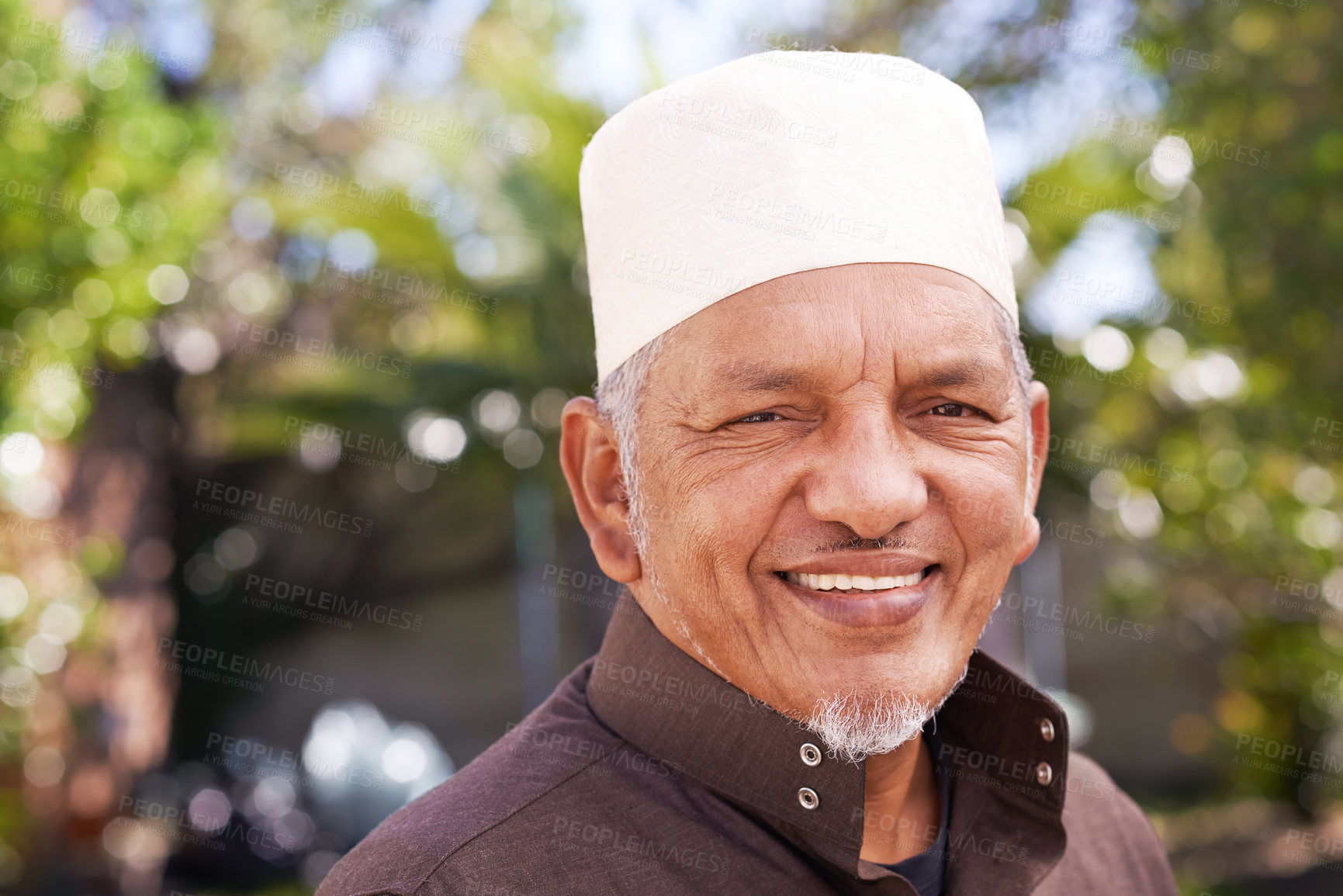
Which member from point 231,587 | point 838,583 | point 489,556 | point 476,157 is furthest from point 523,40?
point 838,583

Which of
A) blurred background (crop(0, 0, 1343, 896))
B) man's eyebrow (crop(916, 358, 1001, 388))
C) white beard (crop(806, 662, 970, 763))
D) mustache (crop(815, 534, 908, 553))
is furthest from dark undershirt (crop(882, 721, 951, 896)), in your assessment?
blurred background (crop(0, 0, 1343, 896))

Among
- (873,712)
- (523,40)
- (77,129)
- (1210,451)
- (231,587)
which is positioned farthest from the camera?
(231,587)

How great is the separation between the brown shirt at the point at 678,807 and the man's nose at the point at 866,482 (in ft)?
1.15

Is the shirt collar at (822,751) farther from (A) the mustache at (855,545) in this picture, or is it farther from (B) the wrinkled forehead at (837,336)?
(B) the wrinkled forehead at (837,336)

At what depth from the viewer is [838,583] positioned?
1574mm

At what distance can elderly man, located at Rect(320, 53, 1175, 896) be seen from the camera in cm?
155

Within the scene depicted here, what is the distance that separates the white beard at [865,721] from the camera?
1569 millimetres

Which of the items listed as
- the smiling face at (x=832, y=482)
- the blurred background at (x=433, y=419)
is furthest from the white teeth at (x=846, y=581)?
the blurred background at (x=433, y=419)

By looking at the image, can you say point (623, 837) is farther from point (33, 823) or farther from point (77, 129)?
point (33, 823)

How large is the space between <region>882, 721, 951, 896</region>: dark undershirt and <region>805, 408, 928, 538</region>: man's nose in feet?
2.12

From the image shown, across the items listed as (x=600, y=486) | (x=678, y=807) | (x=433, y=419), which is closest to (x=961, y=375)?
(x=600, y=486)

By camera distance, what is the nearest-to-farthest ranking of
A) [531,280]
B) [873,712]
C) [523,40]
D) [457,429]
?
1. [873,712]
2. [531,280]
3. [457,429]
4. [523,40]

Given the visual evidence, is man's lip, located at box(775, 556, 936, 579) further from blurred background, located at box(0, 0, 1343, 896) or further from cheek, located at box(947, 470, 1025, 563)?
blurred background, located at box(0, 0, 1343, 896)

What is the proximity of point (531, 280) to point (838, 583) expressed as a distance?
5.87 m
